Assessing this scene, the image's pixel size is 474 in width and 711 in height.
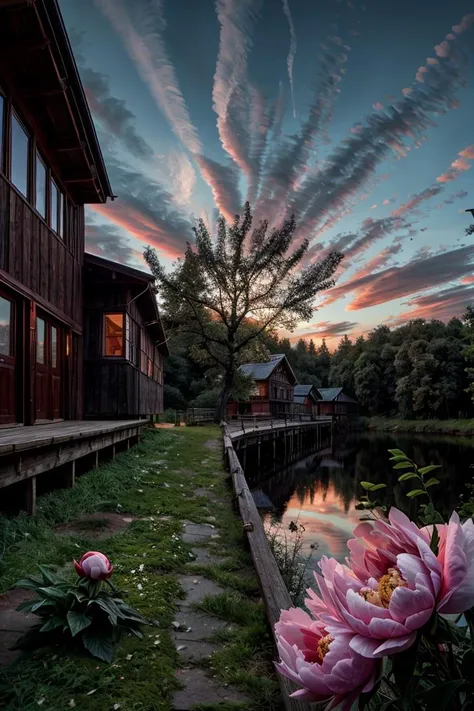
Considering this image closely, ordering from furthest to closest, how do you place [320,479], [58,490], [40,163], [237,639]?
[320,479] < [40,163] < [58,490] < [237,639]

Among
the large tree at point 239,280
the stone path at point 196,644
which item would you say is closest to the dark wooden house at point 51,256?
the stone path at point 196,644

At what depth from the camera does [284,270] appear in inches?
1134

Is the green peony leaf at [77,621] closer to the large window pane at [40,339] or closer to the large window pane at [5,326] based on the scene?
the large window pane at [5,326]

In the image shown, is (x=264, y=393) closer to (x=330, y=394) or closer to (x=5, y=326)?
(x=330, y=394)

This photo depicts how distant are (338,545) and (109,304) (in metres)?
8.15

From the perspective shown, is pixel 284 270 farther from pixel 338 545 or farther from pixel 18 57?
pixel 18 57

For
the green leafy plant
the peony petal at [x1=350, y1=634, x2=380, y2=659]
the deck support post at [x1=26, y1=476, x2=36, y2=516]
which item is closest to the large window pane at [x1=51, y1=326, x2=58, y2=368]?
the deck support post at [x1=26, y1=476, x2=36, y2=516]

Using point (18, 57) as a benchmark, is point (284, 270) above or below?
above

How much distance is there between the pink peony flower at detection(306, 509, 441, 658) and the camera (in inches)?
24.3

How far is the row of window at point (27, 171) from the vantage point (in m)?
6.87

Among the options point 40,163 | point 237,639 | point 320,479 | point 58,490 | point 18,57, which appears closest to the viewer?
point 237,639

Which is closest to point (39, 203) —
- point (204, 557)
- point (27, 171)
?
point (27, 171)

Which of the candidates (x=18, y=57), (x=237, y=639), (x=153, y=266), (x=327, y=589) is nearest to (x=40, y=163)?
(x=18, y=57)

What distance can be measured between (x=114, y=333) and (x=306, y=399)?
50536 mm
